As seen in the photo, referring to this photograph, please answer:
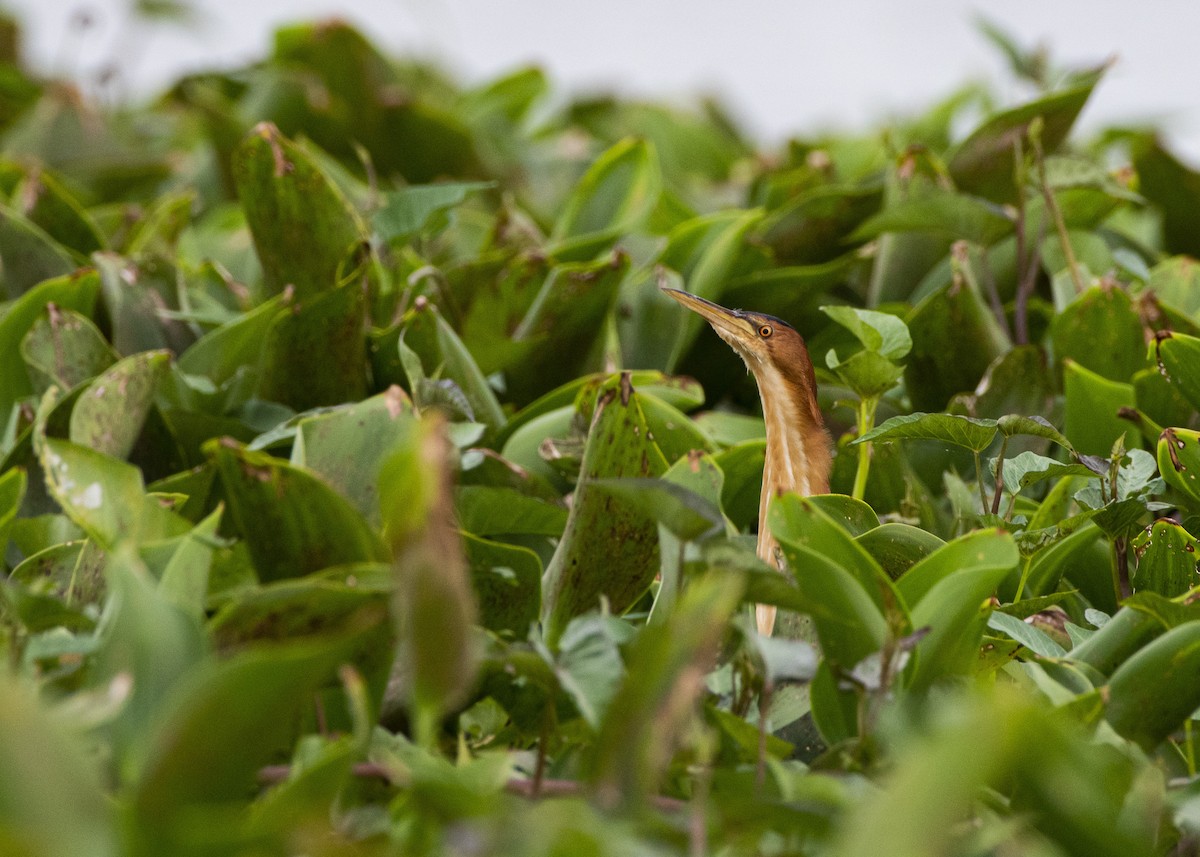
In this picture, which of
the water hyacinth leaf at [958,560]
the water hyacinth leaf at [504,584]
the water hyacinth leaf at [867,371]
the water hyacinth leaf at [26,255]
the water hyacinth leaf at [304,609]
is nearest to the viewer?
the water hyacinth leaf at [304,609]

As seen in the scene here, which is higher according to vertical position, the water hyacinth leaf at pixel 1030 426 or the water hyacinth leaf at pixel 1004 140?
the water hyacinth leaf at pixel 1004 140

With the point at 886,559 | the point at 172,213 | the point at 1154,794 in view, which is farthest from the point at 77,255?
the point at 1154,794

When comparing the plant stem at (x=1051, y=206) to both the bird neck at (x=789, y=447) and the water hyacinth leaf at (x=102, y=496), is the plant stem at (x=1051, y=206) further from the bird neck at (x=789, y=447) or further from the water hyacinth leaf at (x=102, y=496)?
the water hyacinth leaf at (x=102, y=496)

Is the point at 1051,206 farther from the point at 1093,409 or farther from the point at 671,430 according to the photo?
the point at 671,430

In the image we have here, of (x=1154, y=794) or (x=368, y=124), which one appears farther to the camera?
(x=368, y=124)

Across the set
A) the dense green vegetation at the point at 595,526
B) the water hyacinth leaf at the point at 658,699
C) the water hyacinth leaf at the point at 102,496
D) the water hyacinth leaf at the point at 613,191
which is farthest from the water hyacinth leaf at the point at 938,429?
the water hyacinth leaf at the point at 613,191

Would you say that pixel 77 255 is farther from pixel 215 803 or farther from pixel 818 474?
pixel 215 803

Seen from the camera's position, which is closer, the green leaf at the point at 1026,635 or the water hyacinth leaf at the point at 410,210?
the green leaf at the point at 1026,635
